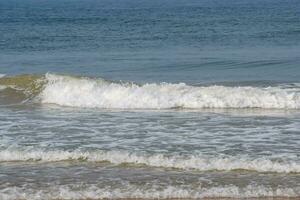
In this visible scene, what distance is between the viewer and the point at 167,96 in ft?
63.0

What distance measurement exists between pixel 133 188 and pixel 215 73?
15039mm

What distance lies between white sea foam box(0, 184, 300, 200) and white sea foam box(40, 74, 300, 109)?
26.6 ft

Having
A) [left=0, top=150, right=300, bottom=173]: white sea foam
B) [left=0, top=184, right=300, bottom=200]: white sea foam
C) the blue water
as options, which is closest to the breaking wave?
the blue water

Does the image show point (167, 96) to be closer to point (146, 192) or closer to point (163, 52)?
point (146, 192)

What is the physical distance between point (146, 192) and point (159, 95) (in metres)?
9.49

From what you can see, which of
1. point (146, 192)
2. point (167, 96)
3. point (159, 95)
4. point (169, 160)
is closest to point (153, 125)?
point (169, 160)

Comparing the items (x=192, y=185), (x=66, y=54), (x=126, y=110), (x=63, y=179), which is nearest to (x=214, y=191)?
(x=192, y=185)

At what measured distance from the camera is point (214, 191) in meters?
9.96

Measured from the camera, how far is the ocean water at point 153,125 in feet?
34.4

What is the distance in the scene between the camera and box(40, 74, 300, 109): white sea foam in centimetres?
1845

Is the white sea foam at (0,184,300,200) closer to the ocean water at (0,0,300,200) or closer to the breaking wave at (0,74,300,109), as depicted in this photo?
the ocean water at (0,0,300,200)

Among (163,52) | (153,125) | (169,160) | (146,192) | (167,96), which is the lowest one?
(146,192)

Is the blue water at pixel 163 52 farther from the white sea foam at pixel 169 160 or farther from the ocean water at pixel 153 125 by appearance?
the white sea foam at pixel 169 160

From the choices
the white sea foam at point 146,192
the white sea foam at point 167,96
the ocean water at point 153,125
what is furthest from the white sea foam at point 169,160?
the white sea foam at point 167,96
